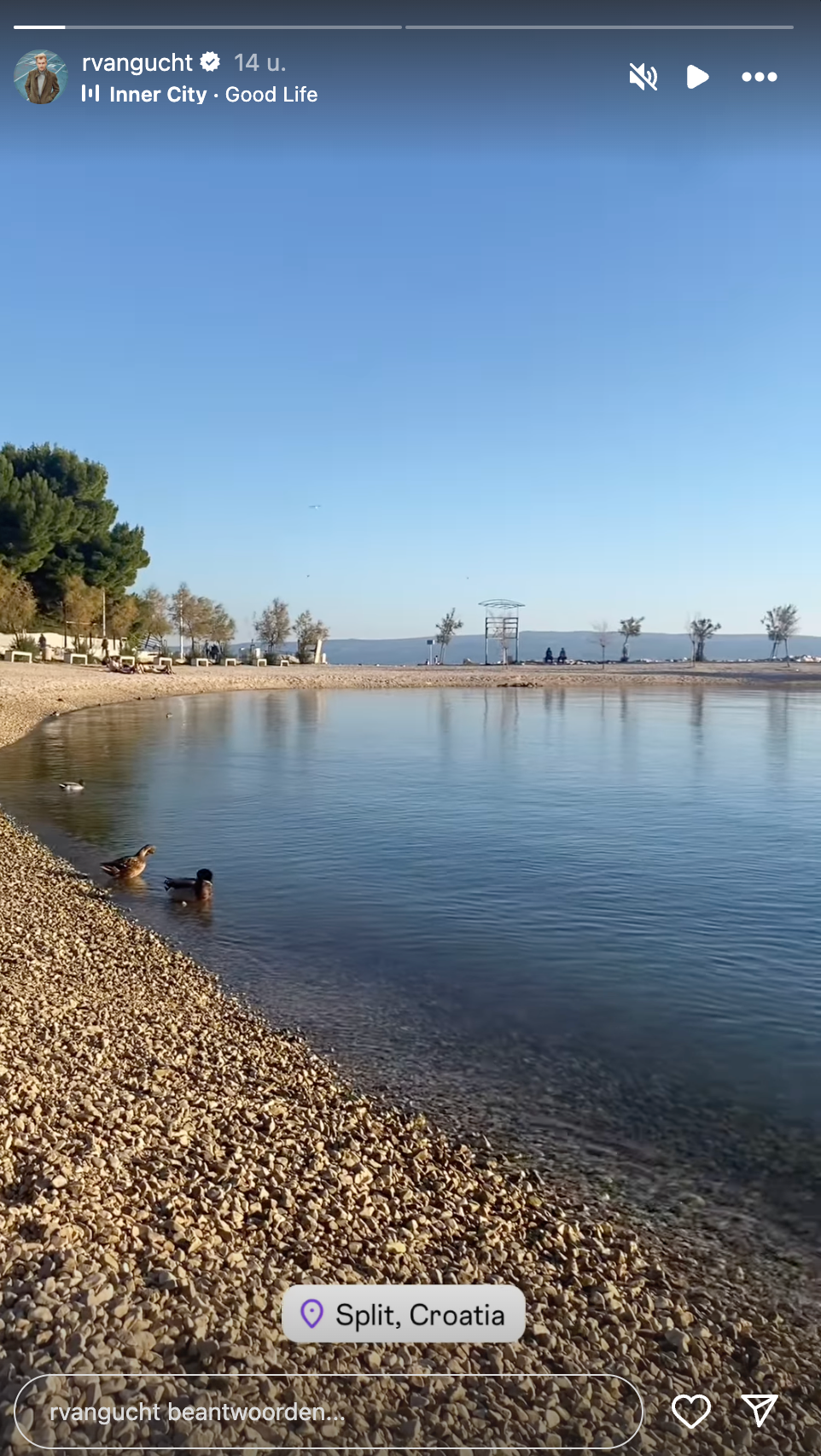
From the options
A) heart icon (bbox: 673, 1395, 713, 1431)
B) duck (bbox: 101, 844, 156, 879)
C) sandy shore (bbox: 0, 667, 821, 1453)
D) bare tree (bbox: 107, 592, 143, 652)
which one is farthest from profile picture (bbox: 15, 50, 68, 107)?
bare tree (bbox: 107, 592, 143, 652)

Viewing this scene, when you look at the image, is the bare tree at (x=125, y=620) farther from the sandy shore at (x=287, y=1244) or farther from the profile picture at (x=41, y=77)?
the profile picture at (x=41, y=77)

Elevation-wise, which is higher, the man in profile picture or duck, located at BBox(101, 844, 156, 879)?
the man in profile picture

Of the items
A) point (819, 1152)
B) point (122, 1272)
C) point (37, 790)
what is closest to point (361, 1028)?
point (819, 1152)

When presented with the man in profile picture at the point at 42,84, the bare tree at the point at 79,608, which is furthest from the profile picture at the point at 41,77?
the bare tree at the point at 79,608

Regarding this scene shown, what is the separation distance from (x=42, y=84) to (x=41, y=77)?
28mm

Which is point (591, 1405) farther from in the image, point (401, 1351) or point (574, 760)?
point (574, 760)

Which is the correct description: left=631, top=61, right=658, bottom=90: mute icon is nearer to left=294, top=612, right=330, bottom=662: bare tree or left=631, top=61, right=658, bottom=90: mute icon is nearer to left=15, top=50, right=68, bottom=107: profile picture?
left=15, top=50, right=68, bottom=107: profile picture

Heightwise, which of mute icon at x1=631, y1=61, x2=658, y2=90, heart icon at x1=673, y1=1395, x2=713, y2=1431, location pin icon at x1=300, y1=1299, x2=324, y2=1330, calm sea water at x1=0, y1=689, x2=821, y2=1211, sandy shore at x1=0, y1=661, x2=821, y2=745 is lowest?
calm sea water at x1=0, y1=689, x2=821, y2=1211

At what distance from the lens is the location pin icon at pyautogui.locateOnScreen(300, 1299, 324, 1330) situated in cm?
290

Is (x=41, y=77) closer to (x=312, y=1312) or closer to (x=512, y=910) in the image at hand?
(x=312, y=1312)

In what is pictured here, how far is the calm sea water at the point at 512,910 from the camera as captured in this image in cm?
699

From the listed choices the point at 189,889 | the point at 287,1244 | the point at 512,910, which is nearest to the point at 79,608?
the point at 189,889

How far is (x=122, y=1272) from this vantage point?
3.66 metres

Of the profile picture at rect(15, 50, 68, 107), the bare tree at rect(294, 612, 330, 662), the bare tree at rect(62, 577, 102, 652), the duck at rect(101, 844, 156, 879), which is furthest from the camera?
the bare tree at rect(294, 612, 330, 662)
